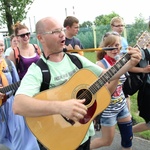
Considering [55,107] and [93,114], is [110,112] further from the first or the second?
[55,107]

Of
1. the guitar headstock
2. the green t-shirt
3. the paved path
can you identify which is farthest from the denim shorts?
the guitar headstock

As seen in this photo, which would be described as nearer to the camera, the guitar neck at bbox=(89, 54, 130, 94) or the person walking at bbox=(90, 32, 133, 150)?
the guitar neck at bbox=(89, 54, 130, 94)

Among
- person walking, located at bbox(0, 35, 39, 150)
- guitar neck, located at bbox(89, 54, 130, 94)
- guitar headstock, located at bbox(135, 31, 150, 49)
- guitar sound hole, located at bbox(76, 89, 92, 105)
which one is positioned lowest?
person walking, located at bbox(0, 35, 39, 150)

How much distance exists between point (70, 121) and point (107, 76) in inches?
17.8

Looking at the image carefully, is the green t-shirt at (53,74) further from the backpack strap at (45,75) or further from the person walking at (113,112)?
the person walking at (113,112)

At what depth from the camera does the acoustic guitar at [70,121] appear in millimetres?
2131

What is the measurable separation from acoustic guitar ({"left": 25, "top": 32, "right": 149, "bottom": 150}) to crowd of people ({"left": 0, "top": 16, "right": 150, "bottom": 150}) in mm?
43

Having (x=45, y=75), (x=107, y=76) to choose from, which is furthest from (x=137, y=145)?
(x=45, y=75)

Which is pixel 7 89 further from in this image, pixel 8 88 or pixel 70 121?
pixel 70 121

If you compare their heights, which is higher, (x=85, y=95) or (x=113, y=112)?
(x=85, y=95)

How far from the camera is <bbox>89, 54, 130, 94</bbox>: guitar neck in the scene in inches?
85.7

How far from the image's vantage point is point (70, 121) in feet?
7.07

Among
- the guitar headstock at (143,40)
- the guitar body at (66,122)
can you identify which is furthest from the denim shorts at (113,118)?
the guitar headstock at (143,40)

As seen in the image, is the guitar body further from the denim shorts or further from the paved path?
the paved path
